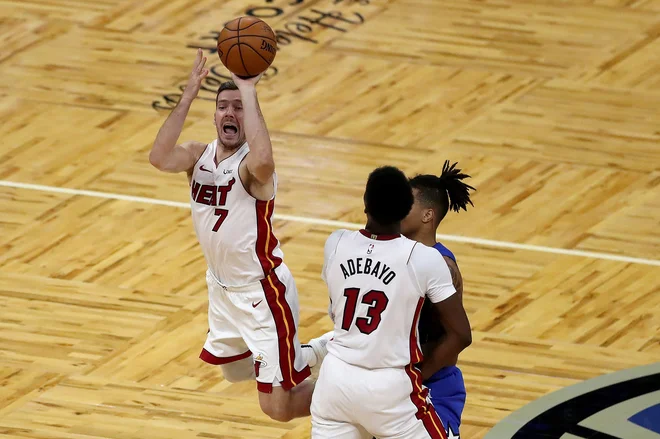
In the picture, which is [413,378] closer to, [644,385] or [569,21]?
[644,385]

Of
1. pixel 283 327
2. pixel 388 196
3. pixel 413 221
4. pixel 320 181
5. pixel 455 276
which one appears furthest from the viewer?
pixel 320 181

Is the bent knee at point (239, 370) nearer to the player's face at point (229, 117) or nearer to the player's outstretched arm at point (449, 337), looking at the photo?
the player's face at point (229, 117)

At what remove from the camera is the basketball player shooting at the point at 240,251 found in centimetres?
657

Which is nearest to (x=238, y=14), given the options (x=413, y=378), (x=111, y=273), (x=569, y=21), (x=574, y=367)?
(x=569, y=21)

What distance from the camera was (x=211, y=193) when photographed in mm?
6617

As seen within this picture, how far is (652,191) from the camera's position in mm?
10562

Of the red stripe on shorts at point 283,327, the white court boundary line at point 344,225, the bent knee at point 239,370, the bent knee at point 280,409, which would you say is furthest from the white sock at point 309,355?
the white court boundary line at point 344,225

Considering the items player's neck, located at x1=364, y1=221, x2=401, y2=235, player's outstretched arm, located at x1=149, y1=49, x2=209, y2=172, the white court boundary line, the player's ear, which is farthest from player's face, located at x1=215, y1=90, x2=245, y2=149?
the white court boundary line

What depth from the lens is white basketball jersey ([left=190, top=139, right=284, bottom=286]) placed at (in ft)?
21.6

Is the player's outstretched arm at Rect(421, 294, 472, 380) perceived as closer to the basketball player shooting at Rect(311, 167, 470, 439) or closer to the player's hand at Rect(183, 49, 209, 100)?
the basketball player shooting at Rect(311, 167, 470, 439)

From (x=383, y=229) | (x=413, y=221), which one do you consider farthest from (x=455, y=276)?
(x=383, y=229)

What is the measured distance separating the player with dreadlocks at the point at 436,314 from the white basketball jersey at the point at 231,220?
77cm

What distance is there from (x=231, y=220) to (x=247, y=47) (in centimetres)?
79

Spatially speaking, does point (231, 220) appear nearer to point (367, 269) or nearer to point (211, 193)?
point (211, 193)
